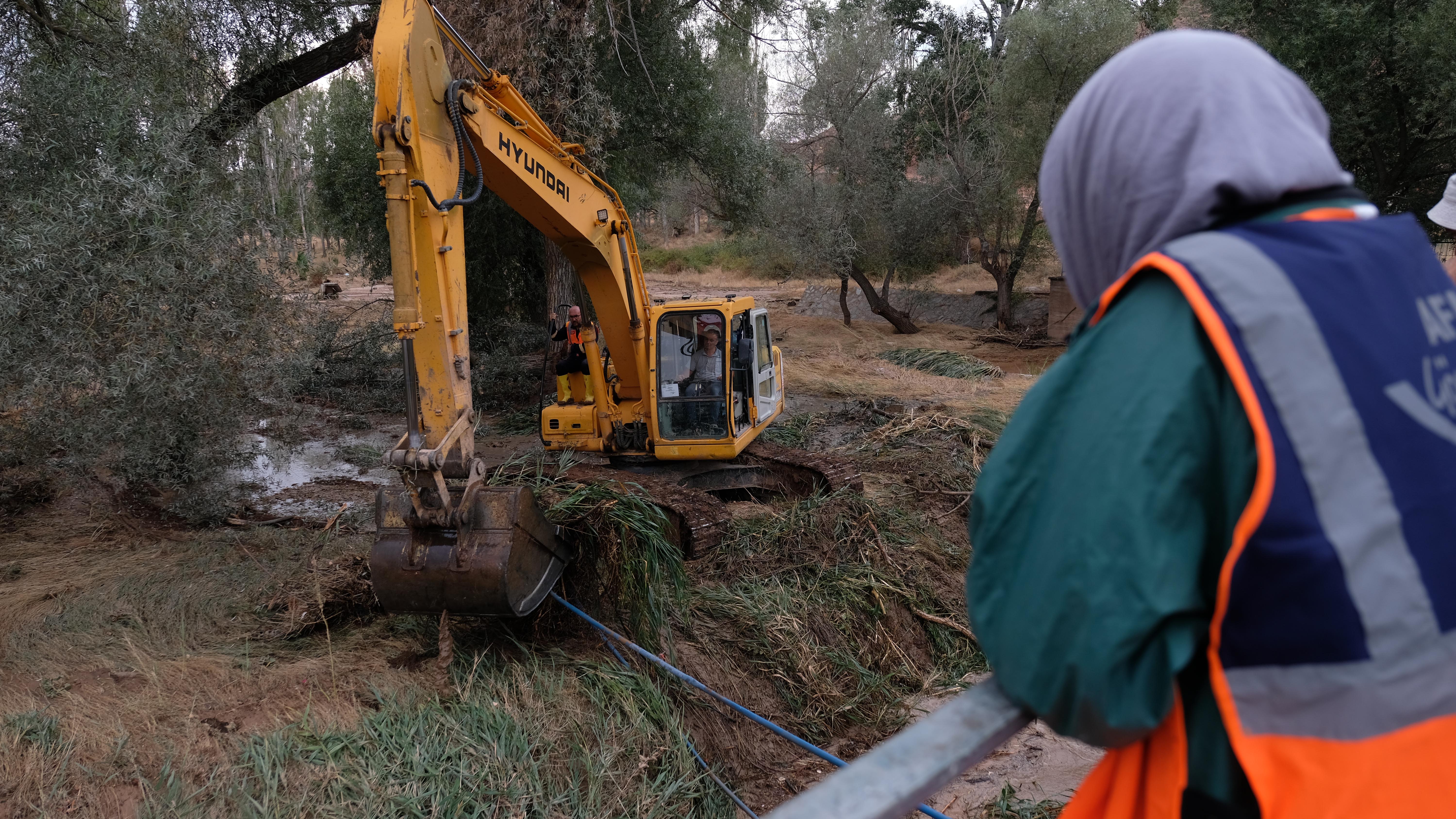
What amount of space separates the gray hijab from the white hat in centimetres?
249

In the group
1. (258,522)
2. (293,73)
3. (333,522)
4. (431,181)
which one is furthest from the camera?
(293,73)

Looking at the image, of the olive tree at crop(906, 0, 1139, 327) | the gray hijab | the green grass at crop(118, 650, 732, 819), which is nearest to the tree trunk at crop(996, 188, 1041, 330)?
the olive tree at crop(906, 0, 1139, 327)

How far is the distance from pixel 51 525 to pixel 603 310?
5063 mm

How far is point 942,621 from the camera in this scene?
Result: 6.52m

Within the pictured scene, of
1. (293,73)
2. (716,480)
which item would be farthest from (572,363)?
(293,73)

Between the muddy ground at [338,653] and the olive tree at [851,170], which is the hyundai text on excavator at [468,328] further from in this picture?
the olive tree at [851,170]

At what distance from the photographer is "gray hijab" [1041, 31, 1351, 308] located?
102cm

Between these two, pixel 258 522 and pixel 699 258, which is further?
pixel 699 258

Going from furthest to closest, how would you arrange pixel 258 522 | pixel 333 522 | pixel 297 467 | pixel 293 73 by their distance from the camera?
pixel 297 467
pixel 293 73
pixel 258 522
pixel 333 522

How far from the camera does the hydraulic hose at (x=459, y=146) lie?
4941 millimetres

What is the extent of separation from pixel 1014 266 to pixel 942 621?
16903 mm

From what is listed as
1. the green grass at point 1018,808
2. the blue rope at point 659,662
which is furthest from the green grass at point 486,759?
the green grass at point 1018,808

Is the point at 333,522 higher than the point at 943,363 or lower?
lower

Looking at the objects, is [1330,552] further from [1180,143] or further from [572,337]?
[572,337]
